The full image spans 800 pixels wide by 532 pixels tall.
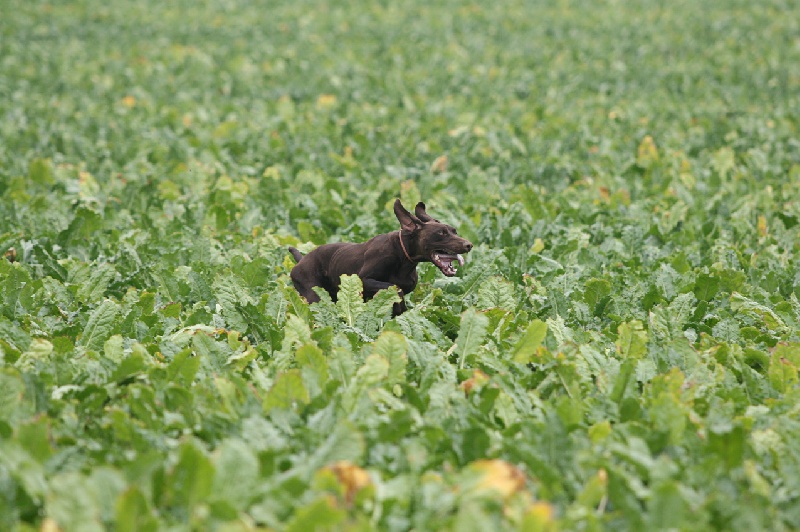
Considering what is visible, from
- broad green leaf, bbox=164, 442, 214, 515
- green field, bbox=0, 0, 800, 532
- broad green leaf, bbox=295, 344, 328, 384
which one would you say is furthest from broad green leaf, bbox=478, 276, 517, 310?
broad green leaf, bbox=164, 442, 214, 515

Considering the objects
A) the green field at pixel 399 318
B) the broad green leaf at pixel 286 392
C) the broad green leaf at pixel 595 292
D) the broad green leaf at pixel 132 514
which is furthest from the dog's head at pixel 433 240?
the broad green leaf at pixel 132 514

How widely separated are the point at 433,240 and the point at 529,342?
0.67 meters

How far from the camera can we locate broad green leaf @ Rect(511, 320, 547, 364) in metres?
4.02

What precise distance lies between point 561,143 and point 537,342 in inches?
243

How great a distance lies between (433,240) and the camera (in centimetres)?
441

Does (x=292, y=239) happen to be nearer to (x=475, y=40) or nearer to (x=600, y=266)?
(x=600, y=266)

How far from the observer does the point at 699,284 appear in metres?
5.11

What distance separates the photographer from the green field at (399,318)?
287 cm

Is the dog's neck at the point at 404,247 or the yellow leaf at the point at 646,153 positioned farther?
the yellow leaf at the point at 646,153


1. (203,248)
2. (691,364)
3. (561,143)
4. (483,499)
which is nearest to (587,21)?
(561,143)

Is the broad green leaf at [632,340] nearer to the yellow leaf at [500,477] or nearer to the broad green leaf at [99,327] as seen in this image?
the yellow leaf at [500,477]

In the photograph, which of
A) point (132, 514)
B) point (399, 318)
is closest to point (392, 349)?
point (399, 318)

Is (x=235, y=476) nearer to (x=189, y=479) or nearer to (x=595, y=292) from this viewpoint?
(x=189, y=479)

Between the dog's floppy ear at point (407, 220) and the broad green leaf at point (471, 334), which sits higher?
the dog's floppy ear at point (407, 220)
